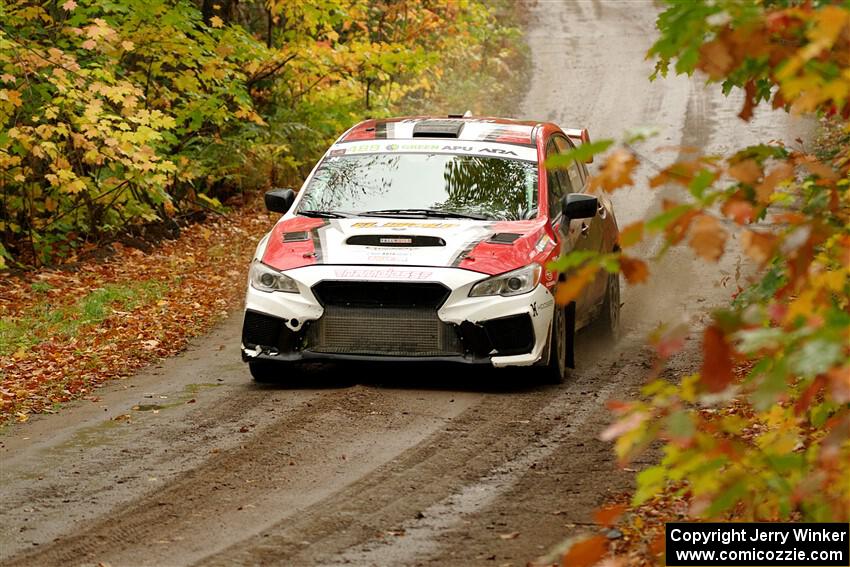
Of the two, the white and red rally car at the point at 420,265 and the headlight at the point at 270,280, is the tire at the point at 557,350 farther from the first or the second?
the headlight at the point at 270,280

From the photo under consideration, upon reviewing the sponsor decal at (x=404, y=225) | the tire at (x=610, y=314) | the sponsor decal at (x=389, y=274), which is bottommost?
the tire at (x=610, y=314)

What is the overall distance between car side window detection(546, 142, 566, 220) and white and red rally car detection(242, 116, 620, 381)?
0.10 ft

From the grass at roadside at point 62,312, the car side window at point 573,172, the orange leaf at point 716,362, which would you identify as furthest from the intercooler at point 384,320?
the orange leaf at point 716,362

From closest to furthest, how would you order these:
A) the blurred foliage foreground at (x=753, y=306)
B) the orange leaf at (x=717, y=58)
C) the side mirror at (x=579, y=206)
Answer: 1. the blurred foliage foreground at (x=753, y=306)
2. the orange leaf at (x=717, y=58)
3. the side mirror at (x=579, y=206)

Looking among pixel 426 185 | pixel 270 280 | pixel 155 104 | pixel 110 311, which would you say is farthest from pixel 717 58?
pixel 155 104

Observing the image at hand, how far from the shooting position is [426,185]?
10.1 meters

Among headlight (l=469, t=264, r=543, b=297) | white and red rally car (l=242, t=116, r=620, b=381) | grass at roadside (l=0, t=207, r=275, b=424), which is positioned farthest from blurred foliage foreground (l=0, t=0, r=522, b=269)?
headlight (l=469, t=264, r=543, b=297)

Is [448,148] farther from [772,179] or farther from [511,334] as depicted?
[772,179]

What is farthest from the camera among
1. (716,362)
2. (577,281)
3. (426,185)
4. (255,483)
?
(426,185)

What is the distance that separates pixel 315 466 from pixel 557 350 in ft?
8.88

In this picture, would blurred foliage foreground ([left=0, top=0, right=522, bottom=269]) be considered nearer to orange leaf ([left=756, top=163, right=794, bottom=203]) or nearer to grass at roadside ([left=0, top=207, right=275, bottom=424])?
grass at roadside ([left=0, top=207, right=275, bottom=424])

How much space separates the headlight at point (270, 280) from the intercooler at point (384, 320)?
23 cm

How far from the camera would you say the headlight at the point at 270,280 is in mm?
9219

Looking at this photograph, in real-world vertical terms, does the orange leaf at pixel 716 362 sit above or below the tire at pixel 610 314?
above
